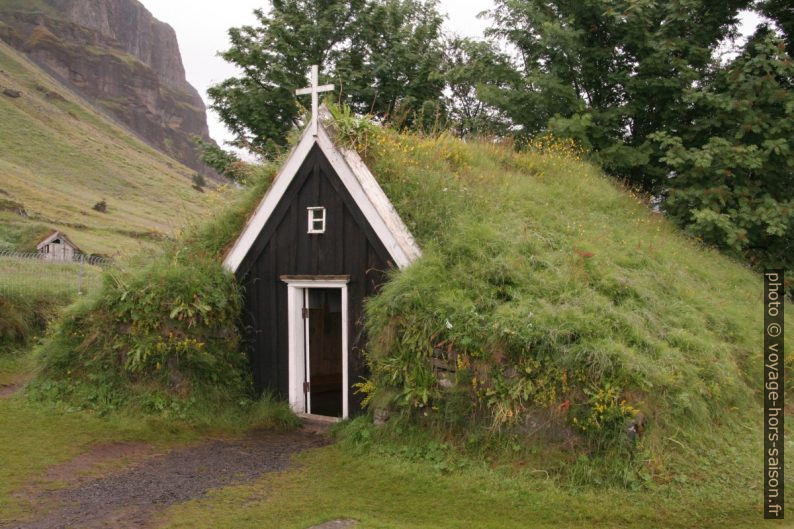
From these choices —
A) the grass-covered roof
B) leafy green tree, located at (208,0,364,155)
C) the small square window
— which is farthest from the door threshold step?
leafy green tree, located at (208,0,364,155)

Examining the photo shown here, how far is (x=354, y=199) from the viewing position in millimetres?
10102

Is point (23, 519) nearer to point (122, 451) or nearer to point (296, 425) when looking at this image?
point (122, 451)

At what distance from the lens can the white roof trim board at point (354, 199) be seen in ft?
31.5

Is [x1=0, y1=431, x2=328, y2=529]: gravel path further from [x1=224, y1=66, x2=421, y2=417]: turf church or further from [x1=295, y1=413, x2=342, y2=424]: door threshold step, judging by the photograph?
[x1=224, y1=66, x2=421, y2=417]: turf church

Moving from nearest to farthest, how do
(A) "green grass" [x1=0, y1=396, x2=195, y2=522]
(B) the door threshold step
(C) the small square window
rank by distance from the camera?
(A) "green grass" [x1=0, y1=396, x2=195, y2=522] → (B) the door threshold step → (C) the small square window

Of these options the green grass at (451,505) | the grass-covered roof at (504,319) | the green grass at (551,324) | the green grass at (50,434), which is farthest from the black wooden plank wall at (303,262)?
the green grass at (451,505)

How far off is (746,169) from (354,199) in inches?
362

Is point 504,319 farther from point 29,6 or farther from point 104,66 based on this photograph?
point 29,6

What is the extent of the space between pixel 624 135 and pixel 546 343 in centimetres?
1146

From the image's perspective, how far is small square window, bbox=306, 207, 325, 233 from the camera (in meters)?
10.5

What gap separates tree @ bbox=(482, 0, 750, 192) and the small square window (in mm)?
7655

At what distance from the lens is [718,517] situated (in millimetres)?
6574

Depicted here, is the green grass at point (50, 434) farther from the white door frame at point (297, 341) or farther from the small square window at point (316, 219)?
the small square window at point (316, 219)

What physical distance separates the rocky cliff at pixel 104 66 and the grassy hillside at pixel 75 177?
25.1 metres
